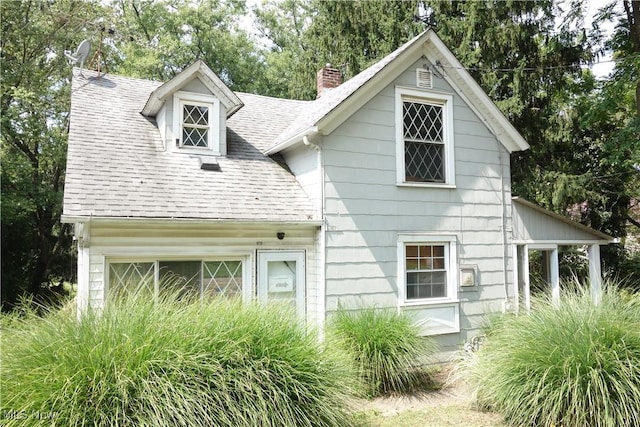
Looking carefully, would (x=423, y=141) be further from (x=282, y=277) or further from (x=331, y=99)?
(x=282, y=277)

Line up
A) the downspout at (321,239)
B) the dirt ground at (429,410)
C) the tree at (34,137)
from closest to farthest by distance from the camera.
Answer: the dirt ground at (429,410)
the downspout at (321,239)
the tree at (34,137)

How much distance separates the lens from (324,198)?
821 cm

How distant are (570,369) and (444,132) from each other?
580cm

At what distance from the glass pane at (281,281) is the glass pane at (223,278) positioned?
1.83 feet

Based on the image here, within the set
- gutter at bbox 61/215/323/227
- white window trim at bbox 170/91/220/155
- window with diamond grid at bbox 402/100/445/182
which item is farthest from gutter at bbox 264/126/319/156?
window with diamond grid at bbox 402/100/445/182

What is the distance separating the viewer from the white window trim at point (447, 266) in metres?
8.71

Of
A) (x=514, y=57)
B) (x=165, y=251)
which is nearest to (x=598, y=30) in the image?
(x=514, y=57)

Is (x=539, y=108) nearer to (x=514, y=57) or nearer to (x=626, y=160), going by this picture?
(x=514, y=57)

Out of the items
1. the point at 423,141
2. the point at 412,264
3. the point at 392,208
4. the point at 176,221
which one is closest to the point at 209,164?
the point at 176,221

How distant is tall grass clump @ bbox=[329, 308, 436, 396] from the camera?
676cm

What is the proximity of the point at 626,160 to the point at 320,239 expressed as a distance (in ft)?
36.4

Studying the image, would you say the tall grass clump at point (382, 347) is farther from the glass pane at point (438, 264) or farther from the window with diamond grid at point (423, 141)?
the window with diamond grid at point (423, 141)

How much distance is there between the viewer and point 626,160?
44.4 ft

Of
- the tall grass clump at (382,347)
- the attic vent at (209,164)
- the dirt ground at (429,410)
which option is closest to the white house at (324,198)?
the attic vent at (209,164)
